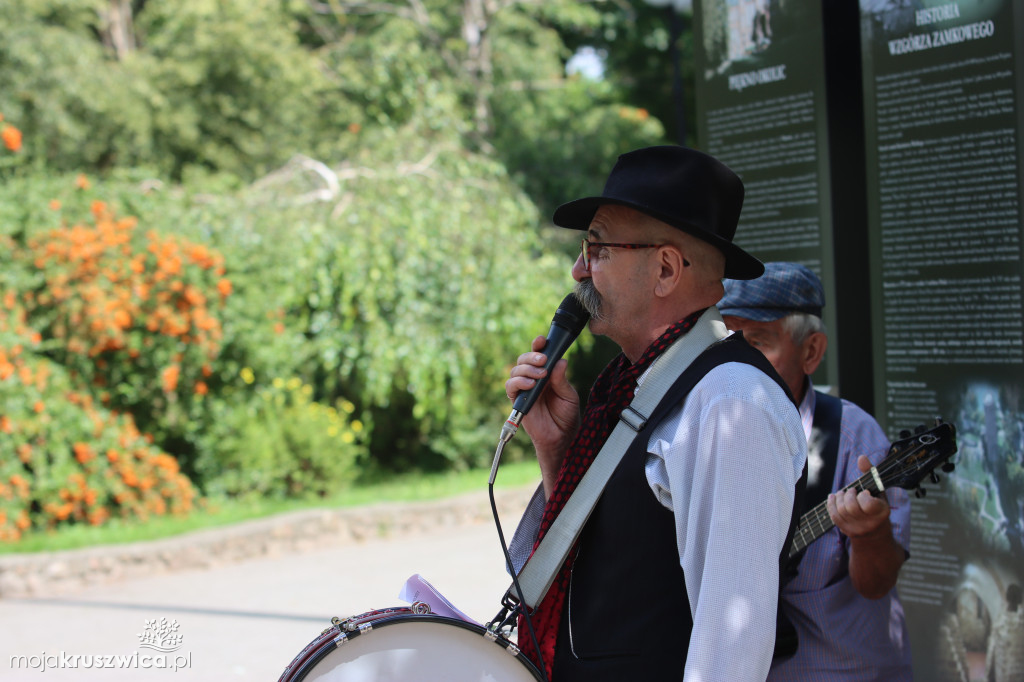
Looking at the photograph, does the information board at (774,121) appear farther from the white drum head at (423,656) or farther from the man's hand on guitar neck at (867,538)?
the white drum head at (423,656)

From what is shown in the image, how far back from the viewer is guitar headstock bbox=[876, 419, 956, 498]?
226 centimetres

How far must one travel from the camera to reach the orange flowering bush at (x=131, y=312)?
7566mm

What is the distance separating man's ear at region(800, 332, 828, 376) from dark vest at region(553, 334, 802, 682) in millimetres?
994

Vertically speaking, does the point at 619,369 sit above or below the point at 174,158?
below

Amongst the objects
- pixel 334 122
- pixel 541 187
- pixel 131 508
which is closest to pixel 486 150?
pixel 541 187

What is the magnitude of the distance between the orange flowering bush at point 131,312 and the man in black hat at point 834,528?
6218 millimetres

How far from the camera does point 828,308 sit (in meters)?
3.70

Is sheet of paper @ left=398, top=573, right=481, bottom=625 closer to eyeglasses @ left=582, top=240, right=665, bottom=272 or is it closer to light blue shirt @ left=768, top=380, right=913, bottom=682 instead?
eyeglasses @ left=582, top=240, right=665, bottom=272

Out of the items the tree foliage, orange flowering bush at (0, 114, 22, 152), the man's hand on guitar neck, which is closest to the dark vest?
the man's hand on guitar neck

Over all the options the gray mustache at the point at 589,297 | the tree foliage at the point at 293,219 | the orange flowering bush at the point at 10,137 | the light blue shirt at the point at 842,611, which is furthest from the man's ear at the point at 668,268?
the orange flowering bush at the point at 10,137

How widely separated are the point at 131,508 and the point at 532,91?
327 inches

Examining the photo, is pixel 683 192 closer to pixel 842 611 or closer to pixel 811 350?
pixel 811 350

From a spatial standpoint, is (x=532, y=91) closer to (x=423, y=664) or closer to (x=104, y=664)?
(x=104, y=664)

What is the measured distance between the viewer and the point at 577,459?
6.31 feet
